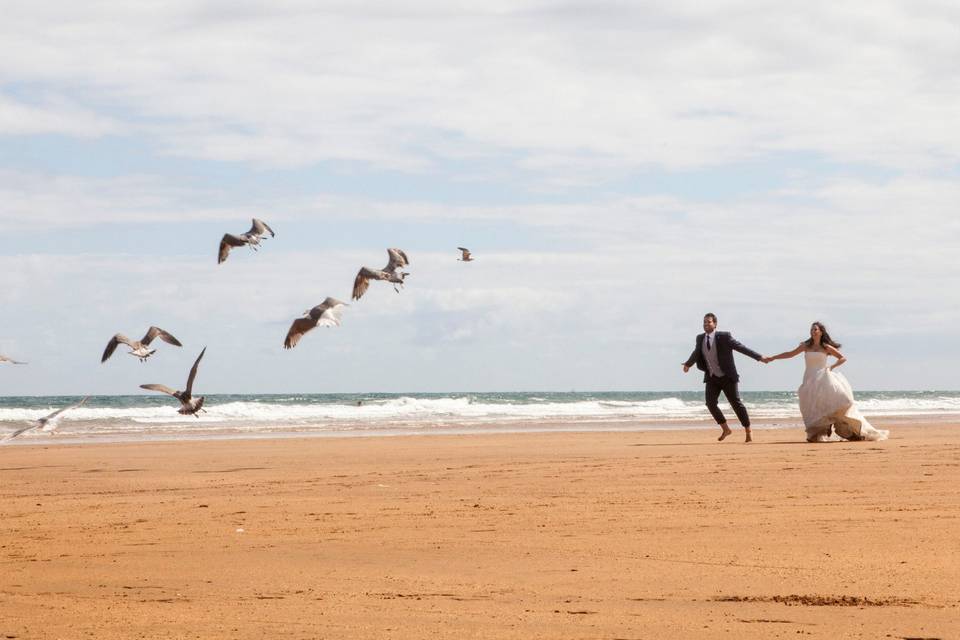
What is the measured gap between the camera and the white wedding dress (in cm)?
1636

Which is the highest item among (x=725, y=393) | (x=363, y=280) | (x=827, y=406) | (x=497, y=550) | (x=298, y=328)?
(x=363, y=280)

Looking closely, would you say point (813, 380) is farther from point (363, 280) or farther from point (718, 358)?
point (363, 280)

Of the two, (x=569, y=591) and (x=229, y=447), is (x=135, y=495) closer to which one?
(x=569, y=591)

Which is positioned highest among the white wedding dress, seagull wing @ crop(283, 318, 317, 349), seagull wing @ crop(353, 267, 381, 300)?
seagull wing @ crop(353, 267, 381, 300)

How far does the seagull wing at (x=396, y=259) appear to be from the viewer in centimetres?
1944

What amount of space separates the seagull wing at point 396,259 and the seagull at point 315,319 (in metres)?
1.64

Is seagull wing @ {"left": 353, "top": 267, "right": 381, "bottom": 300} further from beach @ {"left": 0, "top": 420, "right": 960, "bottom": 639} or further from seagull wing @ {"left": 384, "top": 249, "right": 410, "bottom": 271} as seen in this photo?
beach @ {"left": 0, "top": 420, "right": 960, "bottom": 639}

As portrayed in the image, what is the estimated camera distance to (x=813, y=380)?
1662cm

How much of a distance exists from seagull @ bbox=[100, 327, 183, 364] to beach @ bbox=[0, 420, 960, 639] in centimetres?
301

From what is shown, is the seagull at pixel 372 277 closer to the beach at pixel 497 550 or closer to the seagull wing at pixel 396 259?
the seagull wing at pixel 396 259

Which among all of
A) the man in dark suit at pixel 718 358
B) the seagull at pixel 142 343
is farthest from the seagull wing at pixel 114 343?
the man in dark suit at pixel 718 358

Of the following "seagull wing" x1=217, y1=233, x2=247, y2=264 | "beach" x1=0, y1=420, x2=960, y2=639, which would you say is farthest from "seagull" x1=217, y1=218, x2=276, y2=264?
"beach" x1=0, y1=420, x2=960, y2=639

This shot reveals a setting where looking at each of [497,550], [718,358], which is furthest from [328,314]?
[497,550]

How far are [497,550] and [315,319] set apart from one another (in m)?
10.3
